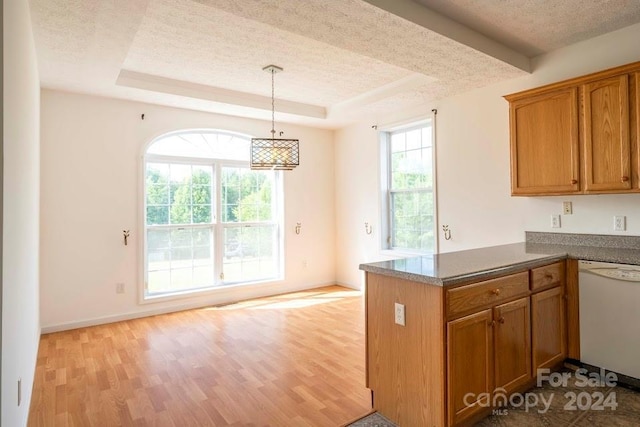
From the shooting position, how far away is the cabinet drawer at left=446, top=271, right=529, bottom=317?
6.46ft

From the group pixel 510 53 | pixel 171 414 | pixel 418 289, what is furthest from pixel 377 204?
pixel 171 414

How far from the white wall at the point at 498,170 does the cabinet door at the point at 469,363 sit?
73.1 inches

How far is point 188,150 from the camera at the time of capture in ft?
16.3

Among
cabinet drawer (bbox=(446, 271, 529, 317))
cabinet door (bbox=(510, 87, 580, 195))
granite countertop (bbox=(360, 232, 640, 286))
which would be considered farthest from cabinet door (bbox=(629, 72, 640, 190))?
cabinet drawer (bbox=(446, 271, 529, 317))

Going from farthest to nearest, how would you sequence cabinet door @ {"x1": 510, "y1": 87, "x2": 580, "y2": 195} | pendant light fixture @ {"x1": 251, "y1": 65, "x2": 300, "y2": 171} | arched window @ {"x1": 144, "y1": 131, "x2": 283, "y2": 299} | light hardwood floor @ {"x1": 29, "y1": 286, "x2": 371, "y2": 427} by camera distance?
arched window @ {"x1": 144, "y1": 131, "x2": 283, "y2": 299}
pendant light fixture @ {"x1": 251, "y1": 65, "x2": 300, "y2": 171}
cabinet door @ {"x1": 510, "y1": 87, "x2": 580, "y2": 195}
light hardwood floor @ {"x1": 29, "y1": 286, "x2": 371, "y2": 427}

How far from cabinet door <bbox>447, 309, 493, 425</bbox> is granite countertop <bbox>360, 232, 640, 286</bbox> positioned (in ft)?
0.82

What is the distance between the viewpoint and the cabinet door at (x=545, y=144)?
2998mm

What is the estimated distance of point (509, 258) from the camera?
259cm

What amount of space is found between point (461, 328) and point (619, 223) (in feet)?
6.85

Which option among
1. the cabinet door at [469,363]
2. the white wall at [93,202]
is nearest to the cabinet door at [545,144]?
the cabinet door at [469,363]

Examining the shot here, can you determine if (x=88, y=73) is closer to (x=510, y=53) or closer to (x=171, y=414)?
(x=171, y=414)

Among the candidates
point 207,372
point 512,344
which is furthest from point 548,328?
point 207,372

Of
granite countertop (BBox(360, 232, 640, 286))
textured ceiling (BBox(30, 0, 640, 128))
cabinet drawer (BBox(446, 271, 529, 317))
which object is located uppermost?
textured ceiling (BBox(30, 0, 640, 128))

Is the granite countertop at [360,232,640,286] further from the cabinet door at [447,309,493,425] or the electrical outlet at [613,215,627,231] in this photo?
the cabinet door at [447,309,493,425]
